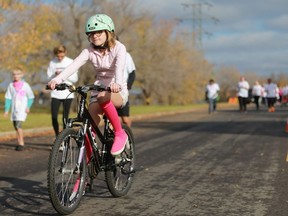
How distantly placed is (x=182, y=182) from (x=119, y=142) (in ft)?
5.20

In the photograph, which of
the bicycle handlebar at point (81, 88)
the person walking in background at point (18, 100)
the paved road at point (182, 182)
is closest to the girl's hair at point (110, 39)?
the bicycle handlebar at point (81, 88)

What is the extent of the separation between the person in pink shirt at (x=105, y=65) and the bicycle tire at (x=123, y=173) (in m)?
0.33

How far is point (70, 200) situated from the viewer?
480 cm

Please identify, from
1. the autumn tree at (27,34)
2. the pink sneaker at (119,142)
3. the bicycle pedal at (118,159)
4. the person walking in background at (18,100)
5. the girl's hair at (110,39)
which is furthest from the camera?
the autumn tree at (27,34)

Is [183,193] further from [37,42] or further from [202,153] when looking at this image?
[37,42]

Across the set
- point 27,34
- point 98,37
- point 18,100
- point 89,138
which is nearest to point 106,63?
point 98,37

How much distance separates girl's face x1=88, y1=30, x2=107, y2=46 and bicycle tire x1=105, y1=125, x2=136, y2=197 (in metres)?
1.13

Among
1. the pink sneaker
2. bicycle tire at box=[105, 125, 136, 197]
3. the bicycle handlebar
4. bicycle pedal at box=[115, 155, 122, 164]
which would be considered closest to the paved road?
bicycle tire at box=[105, 125, 136, 197]

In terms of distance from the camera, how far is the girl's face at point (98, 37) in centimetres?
509

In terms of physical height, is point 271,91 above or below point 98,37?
below

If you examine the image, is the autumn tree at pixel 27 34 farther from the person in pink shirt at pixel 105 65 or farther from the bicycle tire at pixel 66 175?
the bicycle tire at pixel 66 175

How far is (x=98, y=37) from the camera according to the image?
5090 millimetres

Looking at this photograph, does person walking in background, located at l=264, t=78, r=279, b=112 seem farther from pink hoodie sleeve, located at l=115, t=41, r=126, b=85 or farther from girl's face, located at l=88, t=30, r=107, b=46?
girl's face, located at l=88, t=30, r=107, b=46

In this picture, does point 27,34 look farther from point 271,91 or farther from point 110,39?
point 110,39
